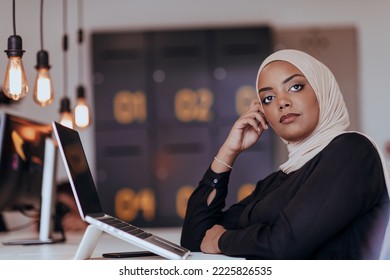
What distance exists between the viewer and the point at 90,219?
1647 mm

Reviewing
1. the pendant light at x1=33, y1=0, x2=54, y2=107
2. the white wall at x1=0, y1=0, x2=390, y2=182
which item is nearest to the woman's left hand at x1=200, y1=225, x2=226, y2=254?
the pendant light at x1=33, y1=0, x2=54, y2=107

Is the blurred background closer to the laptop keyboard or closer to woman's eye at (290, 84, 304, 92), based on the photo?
woman's eye at (290, 84, 304, 92)

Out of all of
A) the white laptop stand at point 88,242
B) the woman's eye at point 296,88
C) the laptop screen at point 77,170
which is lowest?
the white laptop stand at point 88,242

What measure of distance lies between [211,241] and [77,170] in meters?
0.43

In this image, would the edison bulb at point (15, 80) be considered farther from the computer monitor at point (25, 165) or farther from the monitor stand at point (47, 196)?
the monitor stand at point (47, 196)

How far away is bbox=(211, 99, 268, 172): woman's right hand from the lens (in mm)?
2119

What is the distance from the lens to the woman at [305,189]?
5.28 ft

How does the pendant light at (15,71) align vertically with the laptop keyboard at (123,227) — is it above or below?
above

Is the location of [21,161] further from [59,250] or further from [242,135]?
[242,135]

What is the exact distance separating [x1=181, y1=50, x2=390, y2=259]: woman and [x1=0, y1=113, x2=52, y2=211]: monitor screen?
0.79 meters

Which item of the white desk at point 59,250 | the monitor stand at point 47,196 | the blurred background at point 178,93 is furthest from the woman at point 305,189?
the blurred background at point 178,93

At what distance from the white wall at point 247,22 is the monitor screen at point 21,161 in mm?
2719
